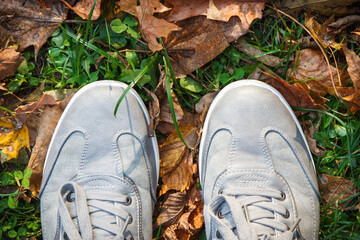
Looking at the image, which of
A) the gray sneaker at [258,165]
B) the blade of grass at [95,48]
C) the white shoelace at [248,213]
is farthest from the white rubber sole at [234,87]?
the blade of grass at [95,48]

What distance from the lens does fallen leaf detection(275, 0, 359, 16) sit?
184 cm

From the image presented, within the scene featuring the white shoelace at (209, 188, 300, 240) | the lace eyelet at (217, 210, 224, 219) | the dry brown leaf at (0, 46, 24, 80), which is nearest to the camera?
the white shoelace at (209, 188, 300, 240)

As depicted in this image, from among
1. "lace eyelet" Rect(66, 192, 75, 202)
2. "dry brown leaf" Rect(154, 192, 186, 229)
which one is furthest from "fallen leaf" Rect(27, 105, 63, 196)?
"dry brown leaf" Rect(154, 192, 186, 229)

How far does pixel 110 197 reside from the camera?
6.01 feet

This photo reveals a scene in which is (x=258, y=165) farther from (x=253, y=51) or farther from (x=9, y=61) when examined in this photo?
(x=9, y=61)

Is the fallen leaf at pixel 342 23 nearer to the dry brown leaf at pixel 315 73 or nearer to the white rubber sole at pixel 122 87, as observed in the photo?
the dry brown leaf at pixel 315 73

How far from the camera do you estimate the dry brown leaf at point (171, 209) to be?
1.97 meters

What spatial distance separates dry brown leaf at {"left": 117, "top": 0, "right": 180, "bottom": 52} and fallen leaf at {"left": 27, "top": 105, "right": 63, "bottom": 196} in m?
0.68

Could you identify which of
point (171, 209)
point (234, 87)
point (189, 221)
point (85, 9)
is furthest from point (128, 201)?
point (85, 9)

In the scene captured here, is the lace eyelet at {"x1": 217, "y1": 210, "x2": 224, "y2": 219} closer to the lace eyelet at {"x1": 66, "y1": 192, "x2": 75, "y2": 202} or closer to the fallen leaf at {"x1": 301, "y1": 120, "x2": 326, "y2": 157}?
the fallen leaf at {"x1": 301, "y1": 120, "x2": 326, "y2": 157}

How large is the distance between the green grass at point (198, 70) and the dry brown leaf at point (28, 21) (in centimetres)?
5

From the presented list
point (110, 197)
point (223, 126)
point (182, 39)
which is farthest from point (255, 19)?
point (110, 197)

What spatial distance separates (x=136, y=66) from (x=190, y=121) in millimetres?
448

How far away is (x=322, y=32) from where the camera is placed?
6.26ft
